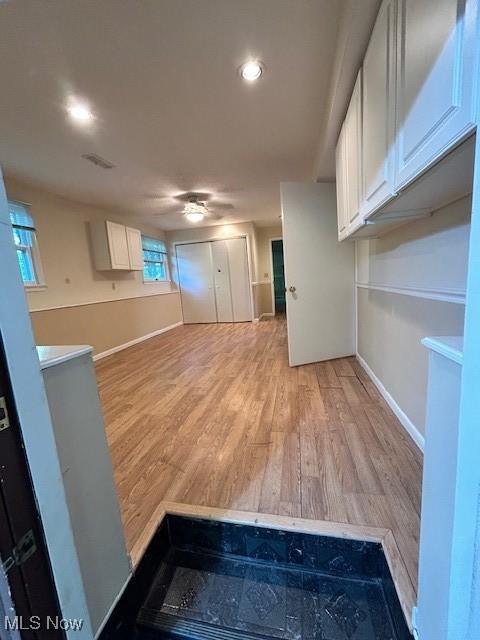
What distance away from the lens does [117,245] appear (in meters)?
4.36

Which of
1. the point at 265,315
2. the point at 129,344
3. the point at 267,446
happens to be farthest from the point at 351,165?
the point at 265,315

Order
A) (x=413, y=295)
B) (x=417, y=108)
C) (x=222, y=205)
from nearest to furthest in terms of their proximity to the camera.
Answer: (x=417, y=108), (x=413, y=295), (x=222, y=205)

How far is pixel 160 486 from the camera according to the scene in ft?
4.76

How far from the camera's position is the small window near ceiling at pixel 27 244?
122 inches

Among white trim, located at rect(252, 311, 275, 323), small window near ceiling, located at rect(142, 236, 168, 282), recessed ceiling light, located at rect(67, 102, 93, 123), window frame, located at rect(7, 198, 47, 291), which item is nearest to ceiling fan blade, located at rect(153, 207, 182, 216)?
small window near ceiling, located at rect(142, 236, 168, 282)

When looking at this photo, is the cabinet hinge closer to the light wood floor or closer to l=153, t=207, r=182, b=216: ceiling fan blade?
the light wood floor

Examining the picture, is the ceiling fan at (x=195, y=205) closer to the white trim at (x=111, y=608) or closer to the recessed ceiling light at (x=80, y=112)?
the recessed ceiling light at (x=80, y=112)

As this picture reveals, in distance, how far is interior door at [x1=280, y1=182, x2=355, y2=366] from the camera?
2.98 m

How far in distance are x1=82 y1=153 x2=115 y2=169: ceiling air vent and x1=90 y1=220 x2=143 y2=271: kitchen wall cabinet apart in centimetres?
143

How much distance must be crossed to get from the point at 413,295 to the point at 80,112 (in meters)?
2.60

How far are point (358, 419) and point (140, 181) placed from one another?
3.48 meters

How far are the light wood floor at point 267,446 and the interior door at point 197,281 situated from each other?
142 inches

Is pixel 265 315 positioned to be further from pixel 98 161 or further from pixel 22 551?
pixel 22 551

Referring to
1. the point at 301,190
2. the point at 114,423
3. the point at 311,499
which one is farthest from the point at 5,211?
the point at 301,190
